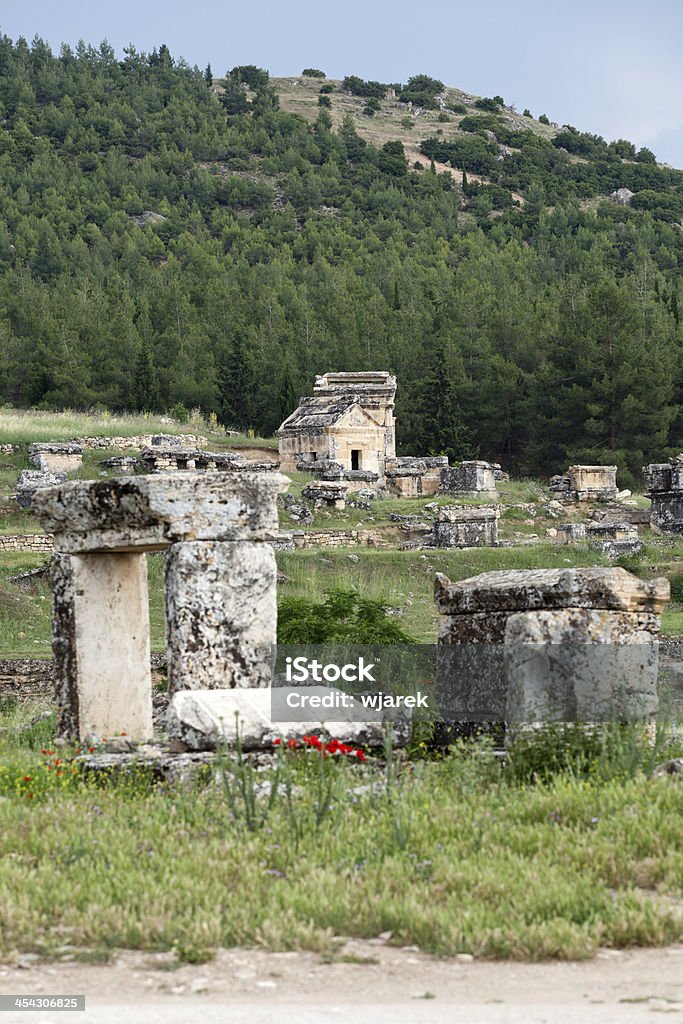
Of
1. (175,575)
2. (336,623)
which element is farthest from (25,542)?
(175,575)

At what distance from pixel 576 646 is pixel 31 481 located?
2650 cm

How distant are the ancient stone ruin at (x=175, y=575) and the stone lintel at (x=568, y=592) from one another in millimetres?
1683

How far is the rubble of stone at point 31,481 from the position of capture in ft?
106

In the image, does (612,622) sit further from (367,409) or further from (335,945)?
(367,409)

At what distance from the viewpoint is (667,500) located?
34.0 m

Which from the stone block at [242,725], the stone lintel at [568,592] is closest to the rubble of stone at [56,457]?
the stone lintel at [568,592]

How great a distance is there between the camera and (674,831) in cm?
699

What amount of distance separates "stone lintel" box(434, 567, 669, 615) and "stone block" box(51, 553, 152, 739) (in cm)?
286

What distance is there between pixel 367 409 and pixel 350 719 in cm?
3906

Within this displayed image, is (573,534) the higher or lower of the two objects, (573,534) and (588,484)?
the lower

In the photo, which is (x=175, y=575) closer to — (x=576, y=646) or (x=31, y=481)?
(x=576, y=646)

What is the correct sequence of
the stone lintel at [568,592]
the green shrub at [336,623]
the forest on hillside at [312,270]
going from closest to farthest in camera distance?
the stone lintel at [568,592], the green shrub at [336,623], the forest on hillside at [312,270]

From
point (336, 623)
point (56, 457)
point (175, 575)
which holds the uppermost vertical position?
point (56, 457)

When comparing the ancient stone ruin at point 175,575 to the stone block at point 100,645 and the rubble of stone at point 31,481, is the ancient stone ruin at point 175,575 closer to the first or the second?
the stone block at point 100,645
